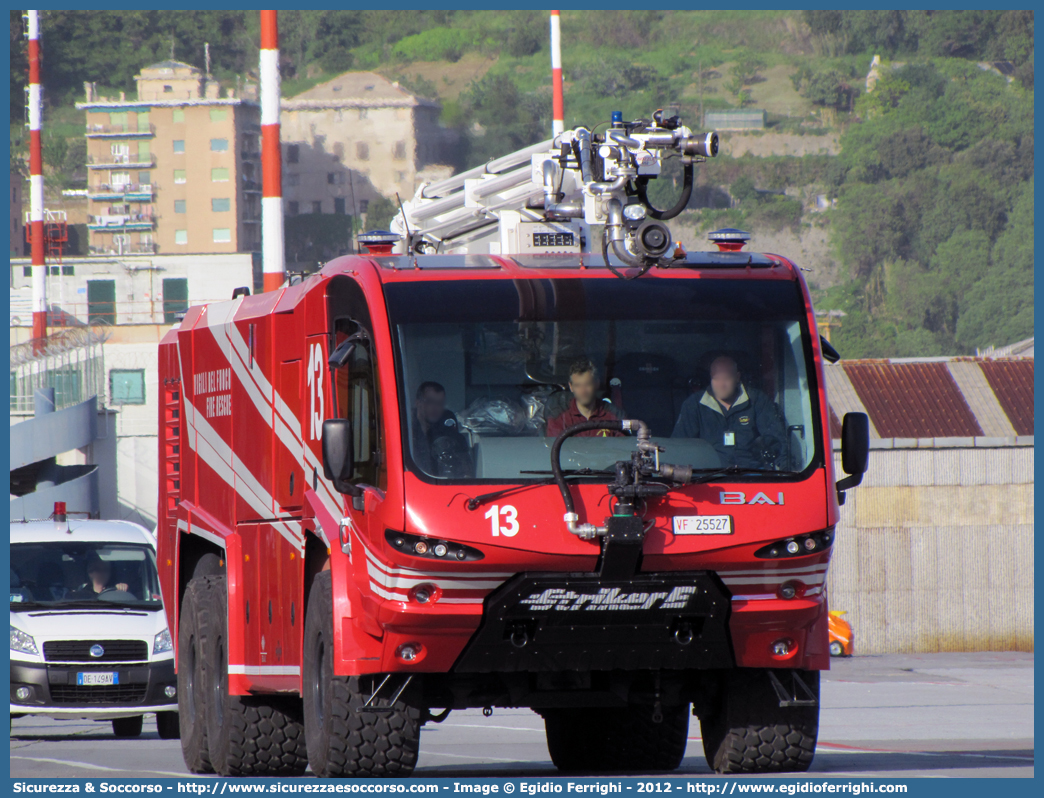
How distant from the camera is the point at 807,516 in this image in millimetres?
8875

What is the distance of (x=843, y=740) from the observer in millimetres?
15570

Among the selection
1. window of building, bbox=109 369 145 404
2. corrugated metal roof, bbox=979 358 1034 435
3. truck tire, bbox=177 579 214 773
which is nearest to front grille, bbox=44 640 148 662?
truck tire, bbox=177 579 214 773

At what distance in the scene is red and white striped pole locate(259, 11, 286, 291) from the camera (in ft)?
60.3

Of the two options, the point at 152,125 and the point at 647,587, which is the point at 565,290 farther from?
the point at 152,125

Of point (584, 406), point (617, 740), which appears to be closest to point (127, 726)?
point (617, 740)

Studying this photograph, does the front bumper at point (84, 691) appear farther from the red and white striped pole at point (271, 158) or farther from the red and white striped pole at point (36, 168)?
the red and white striped pole at point (36, 168)

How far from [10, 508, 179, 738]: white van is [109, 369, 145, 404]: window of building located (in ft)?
155

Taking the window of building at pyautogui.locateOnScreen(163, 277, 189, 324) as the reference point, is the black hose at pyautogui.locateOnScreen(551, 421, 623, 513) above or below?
above

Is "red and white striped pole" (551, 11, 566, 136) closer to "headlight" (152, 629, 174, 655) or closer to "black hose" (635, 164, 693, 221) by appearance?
"headlight" (152, 629, 174, 655)

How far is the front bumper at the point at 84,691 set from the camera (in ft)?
54.0

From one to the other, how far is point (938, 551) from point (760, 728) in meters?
23.0

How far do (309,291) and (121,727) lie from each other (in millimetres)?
9140

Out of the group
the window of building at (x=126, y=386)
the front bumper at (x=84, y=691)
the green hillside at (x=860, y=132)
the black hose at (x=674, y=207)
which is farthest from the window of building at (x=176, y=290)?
the black hose at (x=674, y=207)

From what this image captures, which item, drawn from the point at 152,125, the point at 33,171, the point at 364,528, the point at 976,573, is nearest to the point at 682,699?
the point at 364,528
